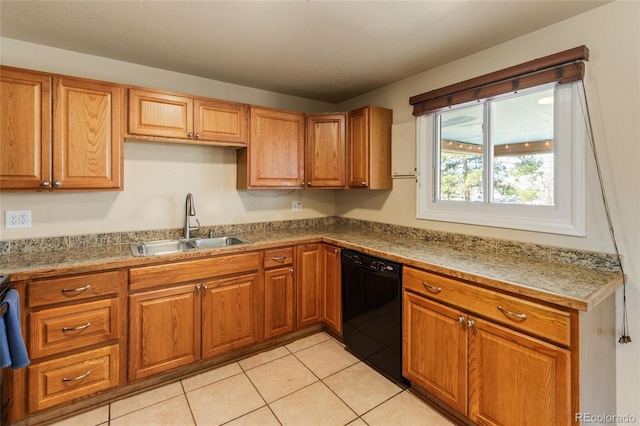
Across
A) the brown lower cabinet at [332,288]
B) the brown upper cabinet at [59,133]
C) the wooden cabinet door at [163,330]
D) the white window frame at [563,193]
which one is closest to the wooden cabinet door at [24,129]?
the brown upper cabinet at [59,133]

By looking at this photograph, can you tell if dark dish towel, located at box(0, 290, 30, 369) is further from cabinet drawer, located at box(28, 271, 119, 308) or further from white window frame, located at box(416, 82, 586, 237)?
white window frame, located at box(416, 82, 586, 237)

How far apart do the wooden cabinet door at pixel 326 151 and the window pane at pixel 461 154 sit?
90 centimetres

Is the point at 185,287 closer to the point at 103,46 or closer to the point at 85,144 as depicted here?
the point at 85,144

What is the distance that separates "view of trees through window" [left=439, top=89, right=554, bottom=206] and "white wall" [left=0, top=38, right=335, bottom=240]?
162 cm

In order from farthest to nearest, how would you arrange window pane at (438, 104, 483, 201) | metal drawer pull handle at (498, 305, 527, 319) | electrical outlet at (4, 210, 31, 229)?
window pane at (438, 104, 483, 201) < electrical outlet at (4, 210, 31, 229) < metal drawer pull handle at (498, 305, 527, 319)

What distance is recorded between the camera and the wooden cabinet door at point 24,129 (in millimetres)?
1836

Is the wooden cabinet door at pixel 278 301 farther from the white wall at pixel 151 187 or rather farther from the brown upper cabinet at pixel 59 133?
the brown upper cabinet at pixel 59 133

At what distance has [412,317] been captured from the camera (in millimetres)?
1986

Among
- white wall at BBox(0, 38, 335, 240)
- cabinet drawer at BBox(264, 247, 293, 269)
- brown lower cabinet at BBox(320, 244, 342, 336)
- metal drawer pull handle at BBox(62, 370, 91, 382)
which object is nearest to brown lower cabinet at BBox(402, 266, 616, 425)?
brown lower cabinet at BBox(320, 244, 342, 336)

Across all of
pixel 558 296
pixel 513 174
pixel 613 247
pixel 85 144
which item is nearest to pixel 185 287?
pixel 85 144

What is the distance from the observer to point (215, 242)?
2.79 meters

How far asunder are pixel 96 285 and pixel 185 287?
20.0 inches

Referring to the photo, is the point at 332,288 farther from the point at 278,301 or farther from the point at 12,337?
the point at 12,337

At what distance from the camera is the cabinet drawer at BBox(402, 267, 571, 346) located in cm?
133
